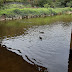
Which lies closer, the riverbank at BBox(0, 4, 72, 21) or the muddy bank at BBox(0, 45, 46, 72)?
the muddy bank at BBox(0, 45, 46, 72)

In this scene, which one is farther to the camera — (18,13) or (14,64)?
(18,13)

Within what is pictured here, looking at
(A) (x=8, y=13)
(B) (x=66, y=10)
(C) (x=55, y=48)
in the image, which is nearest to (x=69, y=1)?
(B) (x=66, y=10)

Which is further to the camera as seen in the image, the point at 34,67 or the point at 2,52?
the point at 2,52

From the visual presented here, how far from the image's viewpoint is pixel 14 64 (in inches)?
263

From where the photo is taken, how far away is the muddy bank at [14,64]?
20.2 feet

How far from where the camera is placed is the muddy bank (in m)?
6.14

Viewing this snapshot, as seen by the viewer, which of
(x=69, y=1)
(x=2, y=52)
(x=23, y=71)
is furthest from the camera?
(x=69, y=1)

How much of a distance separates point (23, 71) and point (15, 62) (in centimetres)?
114

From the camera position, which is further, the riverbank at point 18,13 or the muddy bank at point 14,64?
the riverbank at point 18,13

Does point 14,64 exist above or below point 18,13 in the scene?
below

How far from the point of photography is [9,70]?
238 inches

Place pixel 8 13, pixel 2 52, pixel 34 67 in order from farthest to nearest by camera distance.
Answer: pixel 8 13, pixel 2 52, pixel 34 67

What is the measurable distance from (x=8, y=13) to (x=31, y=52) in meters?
23.9

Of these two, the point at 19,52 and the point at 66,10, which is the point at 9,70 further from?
the point at 66,10
